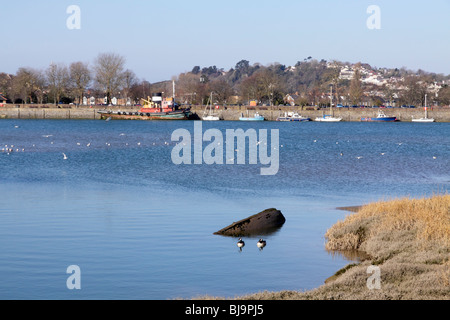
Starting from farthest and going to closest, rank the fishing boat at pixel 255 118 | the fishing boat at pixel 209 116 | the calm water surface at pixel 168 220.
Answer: the fishing boat at pixel 209 116 < the fishing boat at pixel 255 118 < the calm water surface at pixel 168 220

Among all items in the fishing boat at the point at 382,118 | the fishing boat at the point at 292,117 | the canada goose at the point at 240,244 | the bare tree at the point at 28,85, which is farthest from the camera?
the bare tree at the point at 28,85

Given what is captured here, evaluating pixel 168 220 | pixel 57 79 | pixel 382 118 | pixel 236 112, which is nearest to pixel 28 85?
pixel 57 79

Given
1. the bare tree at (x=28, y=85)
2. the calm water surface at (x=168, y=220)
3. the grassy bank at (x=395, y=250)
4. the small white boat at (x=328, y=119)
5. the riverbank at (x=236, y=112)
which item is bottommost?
the calm water surface at (x=168, y=220)

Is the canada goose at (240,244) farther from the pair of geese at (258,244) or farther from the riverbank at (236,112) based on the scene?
the riverbank at (236,112)

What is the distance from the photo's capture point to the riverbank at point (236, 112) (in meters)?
154

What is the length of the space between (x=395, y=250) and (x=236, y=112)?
13874cm

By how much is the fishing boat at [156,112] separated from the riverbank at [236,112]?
11.3ft

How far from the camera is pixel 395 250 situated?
687 inches

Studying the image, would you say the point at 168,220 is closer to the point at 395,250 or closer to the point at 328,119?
the point at 395,250

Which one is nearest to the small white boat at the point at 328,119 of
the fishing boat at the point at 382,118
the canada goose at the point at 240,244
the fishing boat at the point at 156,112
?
the fishing boat at the point at 382,118

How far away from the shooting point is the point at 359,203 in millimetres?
29438

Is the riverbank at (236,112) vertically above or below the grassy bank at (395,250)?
above
